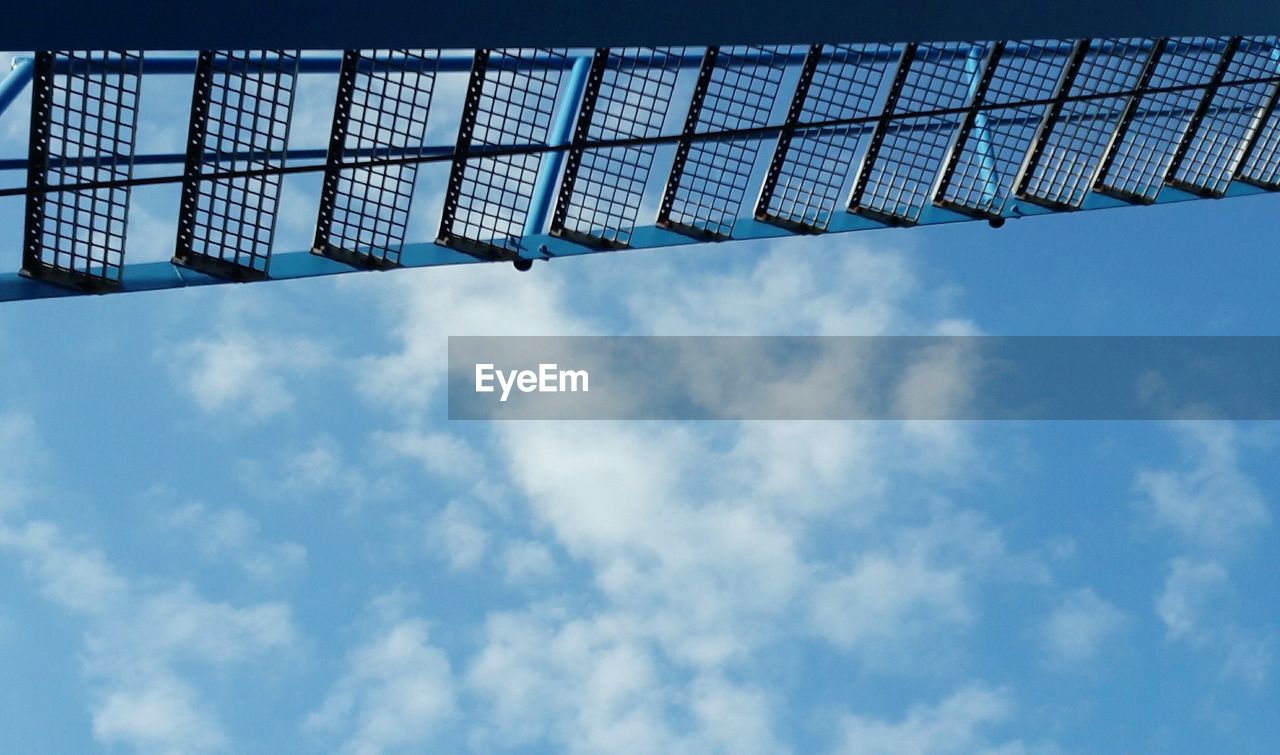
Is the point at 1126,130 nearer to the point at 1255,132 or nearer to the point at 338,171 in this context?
the point at 1255,132

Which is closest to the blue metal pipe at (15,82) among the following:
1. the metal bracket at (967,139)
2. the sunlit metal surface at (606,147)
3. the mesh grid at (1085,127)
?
the sunlit metal surface at (606,147)

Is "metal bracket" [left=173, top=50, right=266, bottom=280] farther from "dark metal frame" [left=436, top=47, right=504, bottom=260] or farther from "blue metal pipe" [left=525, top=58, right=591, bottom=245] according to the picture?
"blue metal pipe" [left=525, top=58, right=591, bottom=245]

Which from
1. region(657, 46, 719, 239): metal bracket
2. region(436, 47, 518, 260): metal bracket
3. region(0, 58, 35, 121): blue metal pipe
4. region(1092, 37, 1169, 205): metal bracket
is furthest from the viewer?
region(1092, 37, 1169, 205): metal bracket

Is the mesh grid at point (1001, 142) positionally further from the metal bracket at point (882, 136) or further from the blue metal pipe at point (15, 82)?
the blue metal pipe at point (15, 82)

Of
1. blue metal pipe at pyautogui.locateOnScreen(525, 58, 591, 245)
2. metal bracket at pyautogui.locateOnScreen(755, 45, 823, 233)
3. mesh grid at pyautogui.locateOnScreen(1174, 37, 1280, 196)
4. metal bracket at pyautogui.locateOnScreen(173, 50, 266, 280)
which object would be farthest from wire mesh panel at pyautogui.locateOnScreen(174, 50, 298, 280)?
mesh grid at pyautogui.locateOnScreen(1174, 37, 1280, 196)

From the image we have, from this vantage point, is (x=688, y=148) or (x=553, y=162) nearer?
(x=553, y=162)

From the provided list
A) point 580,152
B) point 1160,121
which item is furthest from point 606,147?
point 1160,121
